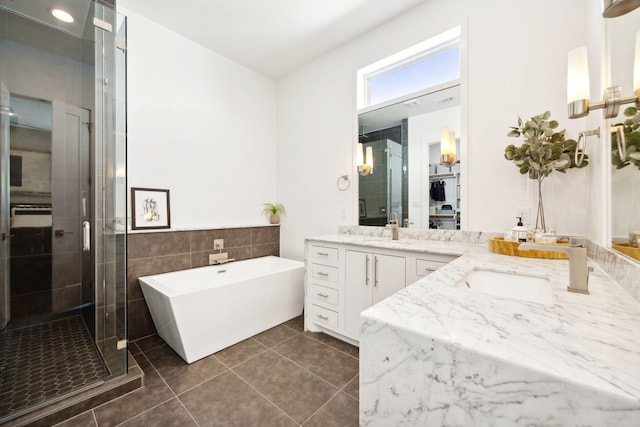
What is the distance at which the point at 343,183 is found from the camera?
292 centimetres

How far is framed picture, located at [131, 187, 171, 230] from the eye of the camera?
246cm

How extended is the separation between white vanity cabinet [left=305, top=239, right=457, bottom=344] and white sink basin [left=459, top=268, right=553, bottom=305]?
0.41 meters

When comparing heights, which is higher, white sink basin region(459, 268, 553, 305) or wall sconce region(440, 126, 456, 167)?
wall sconce region(440, 126, 456, 167)

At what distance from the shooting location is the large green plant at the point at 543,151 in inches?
63.2

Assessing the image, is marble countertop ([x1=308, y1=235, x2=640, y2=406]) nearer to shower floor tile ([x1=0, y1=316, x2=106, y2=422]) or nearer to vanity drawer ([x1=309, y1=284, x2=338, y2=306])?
vanity drawer ([x1=309, y1=284, x2=338, y2=306])

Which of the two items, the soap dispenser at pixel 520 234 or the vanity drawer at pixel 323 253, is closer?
the soap dispenser at pixel 520 234

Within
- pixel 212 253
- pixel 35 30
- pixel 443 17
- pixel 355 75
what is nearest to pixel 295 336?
pixel 212 253

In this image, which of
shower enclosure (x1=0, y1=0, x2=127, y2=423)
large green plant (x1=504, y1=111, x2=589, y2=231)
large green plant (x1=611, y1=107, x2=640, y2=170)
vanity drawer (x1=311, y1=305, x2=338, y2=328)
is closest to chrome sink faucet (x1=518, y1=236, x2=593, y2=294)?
large green plant (x1=611, y1=107, x2=640, y2=170)

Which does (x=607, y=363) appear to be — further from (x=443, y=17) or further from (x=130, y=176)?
(x=130, y=176)

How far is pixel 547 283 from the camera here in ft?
3.70

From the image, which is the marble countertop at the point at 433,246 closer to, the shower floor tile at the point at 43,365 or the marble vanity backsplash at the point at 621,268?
the marble vanity backsplash at the point at 621,268

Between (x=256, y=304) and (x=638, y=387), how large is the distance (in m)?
2.33

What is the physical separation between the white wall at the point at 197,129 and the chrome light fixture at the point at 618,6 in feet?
9.96

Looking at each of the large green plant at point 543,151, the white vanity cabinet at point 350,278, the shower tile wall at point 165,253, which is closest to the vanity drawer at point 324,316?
the white vanity cabinet at point 350,278
